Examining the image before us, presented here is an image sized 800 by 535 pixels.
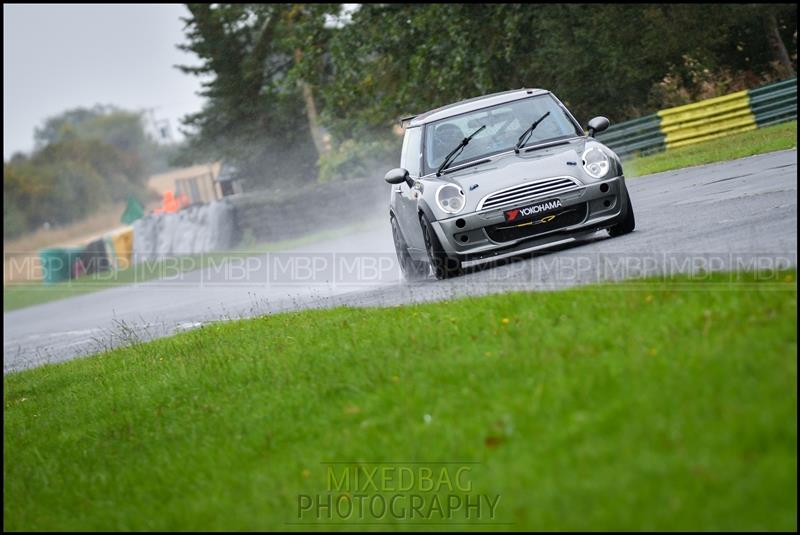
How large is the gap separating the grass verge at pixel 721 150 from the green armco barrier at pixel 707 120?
529mm

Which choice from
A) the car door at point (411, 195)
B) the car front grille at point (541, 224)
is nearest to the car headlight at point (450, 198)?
the car front grille at point (541, 224)

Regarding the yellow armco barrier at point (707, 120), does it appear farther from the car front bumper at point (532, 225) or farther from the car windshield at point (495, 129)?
the car front bumper at point (532, 225)

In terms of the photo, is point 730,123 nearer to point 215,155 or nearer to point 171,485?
point 171,485

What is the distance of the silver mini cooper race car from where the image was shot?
11.8m

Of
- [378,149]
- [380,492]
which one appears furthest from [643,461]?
[378,149]

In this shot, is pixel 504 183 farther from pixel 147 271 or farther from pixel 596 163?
pixel 147 271

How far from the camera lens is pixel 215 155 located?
195 ft

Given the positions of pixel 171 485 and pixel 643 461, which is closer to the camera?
pixel 643 461

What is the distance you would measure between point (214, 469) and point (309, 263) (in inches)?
740

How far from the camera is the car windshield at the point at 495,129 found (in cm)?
1285

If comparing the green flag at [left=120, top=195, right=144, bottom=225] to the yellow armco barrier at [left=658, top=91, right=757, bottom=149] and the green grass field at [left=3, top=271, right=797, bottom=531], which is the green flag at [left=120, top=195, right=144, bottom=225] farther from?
the green grass field at [left=3, top=271, right=797, bottom=531]

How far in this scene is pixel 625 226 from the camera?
1256 centimetres

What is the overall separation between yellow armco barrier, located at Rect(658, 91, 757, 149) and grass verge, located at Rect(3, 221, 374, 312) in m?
8.73

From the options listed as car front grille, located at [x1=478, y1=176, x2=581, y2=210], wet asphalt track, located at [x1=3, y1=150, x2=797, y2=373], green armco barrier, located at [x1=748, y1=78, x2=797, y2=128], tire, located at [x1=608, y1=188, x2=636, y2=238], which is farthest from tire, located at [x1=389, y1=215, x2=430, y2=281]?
green armco barrier, located at [x1=748, y1=78, x2=797, y2=128]
